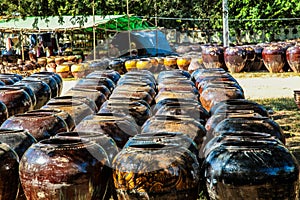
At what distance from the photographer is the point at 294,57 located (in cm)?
1908

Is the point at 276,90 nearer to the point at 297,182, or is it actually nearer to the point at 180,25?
the point at 297,182

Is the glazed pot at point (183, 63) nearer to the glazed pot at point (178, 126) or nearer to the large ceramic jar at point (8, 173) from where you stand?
the glazed pot at point (178, 126)

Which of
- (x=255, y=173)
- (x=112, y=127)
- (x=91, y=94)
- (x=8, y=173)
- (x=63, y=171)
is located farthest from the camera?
(x=91, y=94)

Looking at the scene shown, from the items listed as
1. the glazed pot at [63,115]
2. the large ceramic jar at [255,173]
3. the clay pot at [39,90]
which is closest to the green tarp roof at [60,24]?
the clay pot at [39,90]

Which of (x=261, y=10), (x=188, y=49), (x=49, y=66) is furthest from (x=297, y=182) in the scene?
(x=261, y=10)

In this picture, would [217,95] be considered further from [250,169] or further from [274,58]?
[274,58]

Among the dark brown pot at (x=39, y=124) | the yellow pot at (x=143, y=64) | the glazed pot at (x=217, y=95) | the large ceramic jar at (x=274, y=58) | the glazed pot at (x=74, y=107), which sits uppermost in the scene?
the dark brown pot at (x=39, y=124)

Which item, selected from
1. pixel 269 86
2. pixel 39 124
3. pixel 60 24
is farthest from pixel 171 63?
pixel 39 124

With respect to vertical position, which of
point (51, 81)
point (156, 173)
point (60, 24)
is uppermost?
point (156, 173)

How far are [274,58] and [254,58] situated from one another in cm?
114

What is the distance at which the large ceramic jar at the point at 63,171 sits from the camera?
4930 mm

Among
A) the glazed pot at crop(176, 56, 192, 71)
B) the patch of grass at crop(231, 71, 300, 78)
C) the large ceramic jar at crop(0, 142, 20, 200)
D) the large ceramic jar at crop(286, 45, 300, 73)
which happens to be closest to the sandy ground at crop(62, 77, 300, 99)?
the patch of grass at crop(231, 71, 300, 78)

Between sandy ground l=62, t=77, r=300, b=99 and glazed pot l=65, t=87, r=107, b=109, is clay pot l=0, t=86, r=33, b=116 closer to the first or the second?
glazed pot l=65, t=87, r=107, b=109

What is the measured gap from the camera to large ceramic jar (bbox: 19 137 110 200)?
16.2ft
